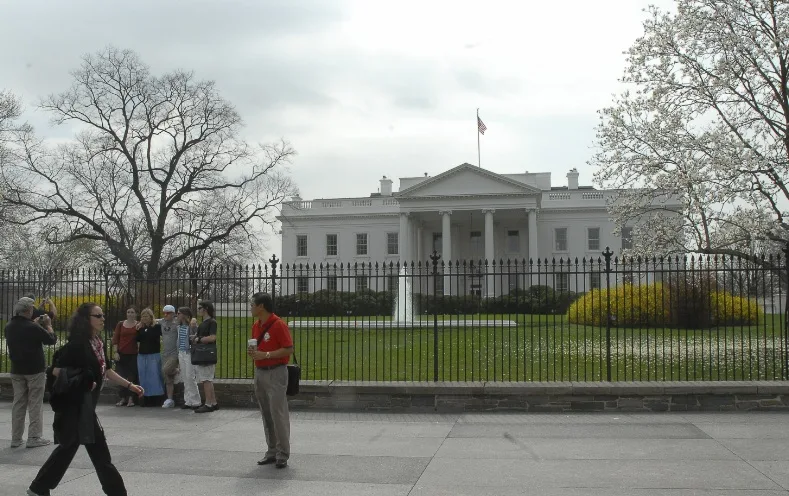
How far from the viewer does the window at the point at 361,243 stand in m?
67.8

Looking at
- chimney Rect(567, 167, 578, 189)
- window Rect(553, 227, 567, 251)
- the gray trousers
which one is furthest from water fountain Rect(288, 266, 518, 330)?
chimney Rect(567, 167, 578, 189)

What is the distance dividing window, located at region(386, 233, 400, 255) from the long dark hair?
6055 cm

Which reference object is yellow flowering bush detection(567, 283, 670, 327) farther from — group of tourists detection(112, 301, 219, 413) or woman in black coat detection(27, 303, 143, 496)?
woman in black coat detection(27, 303, 143, 496)

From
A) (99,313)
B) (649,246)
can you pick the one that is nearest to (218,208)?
(649,246)

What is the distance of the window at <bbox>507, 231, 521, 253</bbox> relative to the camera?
6383cm

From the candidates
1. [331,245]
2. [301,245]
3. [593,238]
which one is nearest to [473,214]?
[593,238]

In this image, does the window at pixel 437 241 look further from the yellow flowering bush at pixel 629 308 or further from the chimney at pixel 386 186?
the yellow flowering bush at pixel 629 308

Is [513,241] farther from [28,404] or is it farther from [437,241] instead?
[28,404]

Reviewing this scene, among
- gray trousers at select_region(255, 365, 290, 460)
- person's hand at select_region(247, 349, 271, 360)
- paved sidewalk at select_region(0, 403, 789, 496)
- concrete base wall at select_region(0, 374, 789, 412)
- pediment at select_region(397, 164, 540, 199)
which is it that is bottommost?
paved sidewalk at select_region(0, 403, 789, 496)

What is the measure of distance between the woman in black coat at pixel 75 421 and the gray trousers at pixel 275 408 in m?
1.80

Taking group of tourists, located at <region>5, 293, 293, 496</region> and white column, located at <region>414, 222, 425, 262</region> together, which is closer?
group of tourists, located at <region>5, 293, 293, 496</region>

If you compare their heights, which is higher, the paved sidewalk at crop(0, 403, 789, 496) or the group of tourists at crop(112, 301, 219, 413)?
the group of tourists at crop(112, 301, 219, 413)

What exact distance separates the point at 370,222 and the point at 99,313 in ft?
201

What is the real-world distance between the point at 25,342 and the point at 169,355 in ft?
11.3
